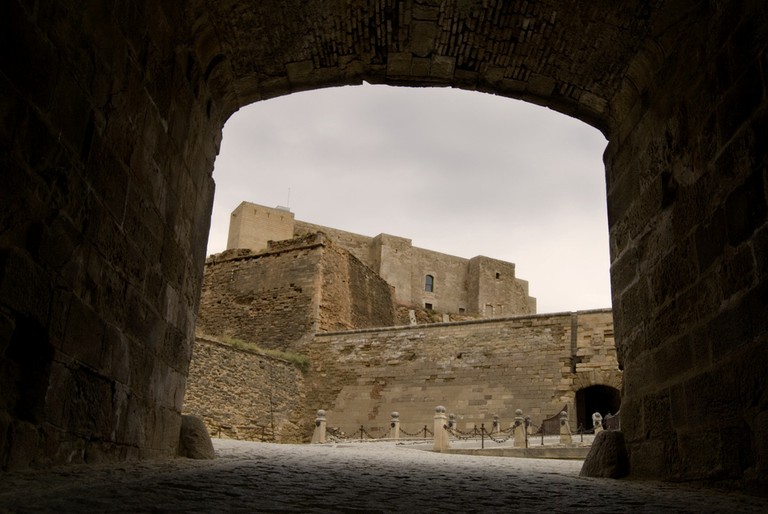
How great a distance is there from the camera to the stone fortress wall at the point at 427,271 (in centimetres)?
4375

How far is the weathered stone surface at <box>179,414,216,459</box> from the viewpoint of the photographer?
5574mm

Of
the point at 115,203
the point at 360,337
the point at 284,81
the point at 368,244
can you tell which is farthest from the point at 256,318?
the point at 115,203

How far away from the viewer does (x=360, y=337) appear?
25531 mm

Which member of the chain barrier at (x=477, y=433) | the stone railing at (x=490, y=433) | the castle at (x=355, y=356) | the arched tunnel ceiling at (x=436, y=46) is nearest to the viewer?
the arched tunnel ceiling at (x=436, y=46)

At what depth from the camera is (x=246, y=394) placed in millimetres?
22047

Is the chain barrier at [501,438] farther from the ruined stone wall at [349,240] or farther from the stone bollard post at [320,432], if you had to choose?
the ruined stone wall at [349,240]

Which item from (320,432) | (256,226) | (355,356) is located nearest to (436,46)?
(320,432)

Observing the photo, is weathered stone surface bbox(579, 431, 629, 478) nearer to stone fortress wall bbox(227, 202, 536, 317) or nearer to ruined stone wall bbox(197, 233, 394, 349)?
ruined stone wall bbox(197, 233, 394, 349)

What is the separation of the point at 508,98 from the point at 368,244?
134ft

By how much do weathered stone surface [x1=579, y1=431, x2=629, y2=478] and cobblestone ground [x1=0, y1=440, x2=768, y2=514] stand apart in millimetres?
290

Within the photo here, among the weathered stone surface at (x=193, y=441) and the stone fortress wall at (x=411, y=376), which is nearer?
the weathered stone surface at (x=193, y=441)

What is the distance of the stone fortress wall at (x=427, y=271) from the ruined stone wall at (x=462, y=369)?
18826mm

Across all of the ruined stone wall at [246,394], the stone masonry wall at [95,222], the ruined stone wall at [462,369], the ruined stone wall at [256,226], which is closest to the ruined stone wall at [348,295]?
the ruined stone wall at [462,369]

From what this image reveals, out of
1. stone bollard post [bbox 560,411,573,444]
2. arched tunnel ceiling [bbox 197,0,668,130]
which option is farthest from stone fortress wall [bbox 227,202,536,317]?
arched tunnel ceiling [bbox 197,0,668,130]
